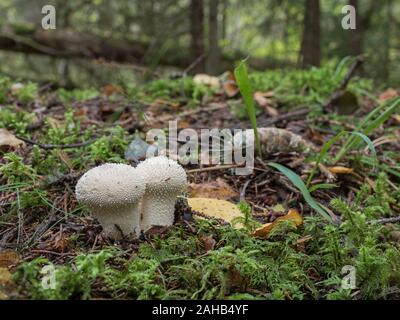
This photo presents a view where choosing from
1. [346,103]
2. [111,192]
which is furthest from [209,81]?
[111,192]

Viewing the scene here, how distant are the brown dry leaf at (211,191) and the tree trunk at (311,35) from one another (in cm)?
290

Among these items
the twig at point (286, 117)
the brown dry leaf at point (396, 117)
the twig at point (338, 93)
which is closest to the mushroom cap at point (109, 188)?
the twig at point (286, 117)

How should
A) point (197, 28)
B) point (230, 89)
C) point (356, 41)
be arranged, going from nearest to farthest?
point (230, 89) → point (197, 28) → point (356, 41)

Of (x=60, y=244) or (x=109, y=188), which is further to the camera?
(x=60, y=244)

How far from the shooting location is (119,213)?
1.61m

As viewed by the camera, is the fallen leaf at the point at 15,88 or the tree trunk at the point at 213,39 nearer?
the fallen leaf at the point at 15,88

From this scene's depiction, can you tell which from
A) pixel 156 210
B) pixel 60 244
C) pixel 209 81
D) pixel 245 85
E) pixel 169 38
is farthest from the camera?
pixel 169 38

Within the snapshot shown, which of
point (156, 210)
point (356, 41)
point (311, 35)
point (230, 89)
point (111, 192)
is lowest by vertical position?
point (156, 210)

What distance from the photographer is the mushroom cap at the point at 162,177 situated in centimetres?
166

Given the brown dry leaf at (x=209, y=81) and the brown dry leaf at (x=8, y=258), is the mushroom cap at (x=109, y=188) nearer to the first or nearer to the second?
the brown dry leaf at (x=8, y=258)

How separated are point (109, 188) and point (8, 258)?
0.41 m

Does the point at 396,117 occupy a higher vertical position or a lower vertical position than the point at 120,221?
higher

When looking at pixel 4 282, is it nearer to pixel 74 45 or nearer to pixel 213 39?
pixel 213 39

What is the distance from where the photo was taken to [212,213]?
1890mm
